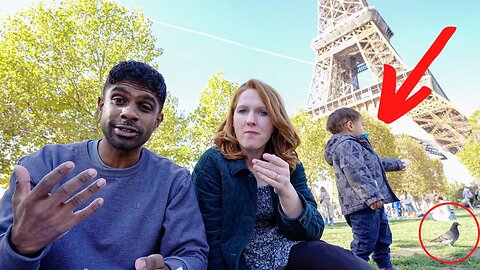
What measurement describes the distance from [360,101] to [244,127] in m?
34.8

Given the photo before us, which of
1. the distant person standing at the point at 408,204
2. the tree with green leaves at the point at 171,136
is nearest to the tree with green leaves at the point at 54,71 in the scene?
the tree with green leaves at the point at 171,136

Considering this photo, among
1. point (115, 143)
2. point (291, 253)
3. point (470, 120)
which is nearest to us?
point (115, 143)

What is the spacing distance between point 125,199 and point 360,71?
139ft

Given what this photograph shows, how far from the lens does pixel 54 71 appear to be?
12.2 m

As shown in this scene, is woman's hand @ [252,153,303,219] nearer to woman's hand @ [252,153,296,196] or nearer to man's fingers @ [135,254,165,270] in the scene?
woman's hand @ [252,153,296,196]

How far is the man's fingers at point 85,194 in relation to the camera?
1.22 meters

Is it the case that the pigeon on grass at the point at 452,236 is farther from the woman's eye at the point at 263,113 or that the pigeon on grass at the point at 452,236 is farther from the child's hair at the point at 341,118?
the woman's eye at the point at 263,113

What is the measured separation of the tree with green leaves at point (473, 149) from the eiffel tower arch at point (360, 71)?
2.01m

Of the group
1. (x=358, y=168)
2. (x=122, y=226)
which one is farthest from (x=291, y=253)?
(x=358, y=168)

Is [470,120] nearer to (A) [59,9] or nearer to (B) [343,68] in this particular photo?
(B) [343,68]

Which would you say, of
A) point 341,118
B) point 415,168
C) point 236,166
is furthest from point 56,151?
point 415,168

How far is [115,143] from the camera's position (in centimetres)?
177

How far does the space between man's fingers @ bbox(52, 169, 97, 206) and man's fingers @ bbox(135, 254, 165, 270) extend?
16.6 inches

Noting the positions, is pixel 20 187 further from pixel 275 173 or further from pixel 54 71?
pixel 54 71
